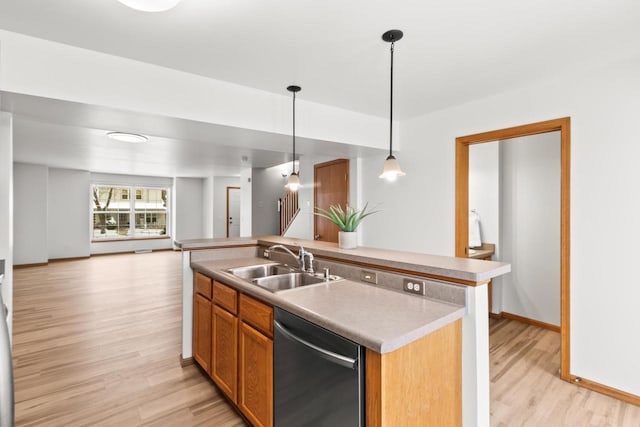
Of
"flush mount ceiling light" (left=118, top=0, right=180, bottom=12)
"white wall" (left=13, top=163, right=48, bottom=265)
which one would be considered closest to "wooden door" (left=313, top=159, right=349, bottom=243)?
"flush mount ceiling light" (left=118, top=0, right=180, bottom=12)

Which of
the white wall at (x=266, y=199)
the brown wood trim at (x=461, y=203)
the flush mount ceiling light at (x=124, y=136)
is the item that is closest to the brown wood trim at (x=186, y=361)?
the brown wood trim at (x=461, y=203)

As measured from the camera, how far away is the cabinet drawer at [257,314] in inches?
73.5

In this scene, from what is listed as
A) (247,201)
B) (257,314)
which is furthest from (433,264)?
(247,201)

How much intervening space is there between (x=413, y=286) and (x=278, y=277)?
40.5 inches

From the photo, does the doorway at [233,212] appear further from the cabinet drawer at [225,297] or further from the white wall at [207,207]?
the cabinet drawer at [225,297]

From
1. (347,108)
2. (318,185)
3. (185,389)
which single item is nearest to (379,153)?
(347,108)

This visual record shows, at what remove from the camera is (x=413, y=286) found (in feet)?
6.30

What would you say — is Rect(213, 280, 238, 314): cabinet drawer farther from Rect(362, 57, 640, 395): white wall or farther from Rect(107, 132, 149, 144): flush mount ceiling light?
Rect(107, 132, 149, 144): flush mount ceiling light

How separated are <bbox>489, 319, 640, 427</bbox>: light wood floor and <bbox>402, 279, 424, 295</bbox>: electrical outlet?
1.11 meters

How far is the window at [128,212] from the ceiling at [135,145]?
33.4 inches

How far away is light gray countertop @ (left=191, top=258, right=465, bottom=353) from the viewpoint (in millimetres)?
1342

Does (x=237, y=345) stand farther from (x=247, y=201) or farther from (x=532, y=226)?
(x=247, y=201)

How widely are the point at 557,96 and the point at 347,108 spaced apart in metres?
1.94

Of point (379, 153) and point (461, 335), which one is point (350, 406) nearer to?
point (461, 335)
